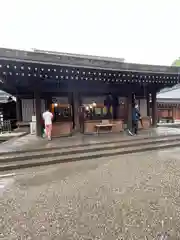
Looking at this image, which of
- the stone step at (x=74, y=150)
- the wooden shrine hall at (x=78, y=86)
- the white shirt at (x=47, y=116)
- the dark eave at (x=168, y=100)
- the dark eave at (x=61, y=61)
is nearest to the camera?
the stone step at (x=74, y=150)

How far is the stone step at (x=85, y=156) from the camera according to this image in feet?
18.5

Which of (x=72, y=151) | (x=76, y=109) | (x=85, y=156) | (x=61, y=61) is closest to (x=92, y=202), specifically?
(x=85, y=156)

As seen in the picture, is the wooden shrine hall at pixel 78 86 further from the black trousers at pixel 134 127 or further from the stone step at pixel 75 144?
the stone step at pixel 75 144

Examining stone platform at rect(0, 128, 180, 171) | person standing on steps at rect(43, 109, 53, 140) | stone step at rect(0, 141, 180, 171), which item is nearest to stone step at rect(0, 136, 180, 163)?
stone platform at rect(0, 128, 180, 171)

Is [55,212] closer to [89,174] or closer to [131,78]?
[89,174]

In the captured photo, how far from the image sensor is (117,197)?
3504 mm

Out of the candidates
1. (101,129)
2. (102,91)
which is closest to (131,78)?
(102,91)

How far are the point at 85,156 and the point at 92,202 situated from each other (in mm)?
3097

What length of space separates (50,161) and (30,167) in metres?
0.64

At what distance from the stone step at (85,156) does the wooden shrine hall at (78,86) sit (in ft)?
10.2

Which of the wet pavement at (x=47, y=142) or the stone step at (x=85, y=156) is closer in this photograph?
the stone step at (x=85, y=156)

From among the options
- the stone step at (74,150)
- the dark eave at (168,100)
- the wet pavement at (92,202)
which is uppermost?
the dark eave at (168,100)

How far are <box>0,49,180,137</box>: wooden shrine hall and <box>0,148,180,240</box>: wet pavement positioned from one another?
14.2 feet

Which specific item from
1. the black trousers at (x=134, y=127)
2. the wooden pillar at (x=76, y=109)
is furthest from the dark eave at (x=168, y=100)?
the wooden pillar at (x=76, y=109)
